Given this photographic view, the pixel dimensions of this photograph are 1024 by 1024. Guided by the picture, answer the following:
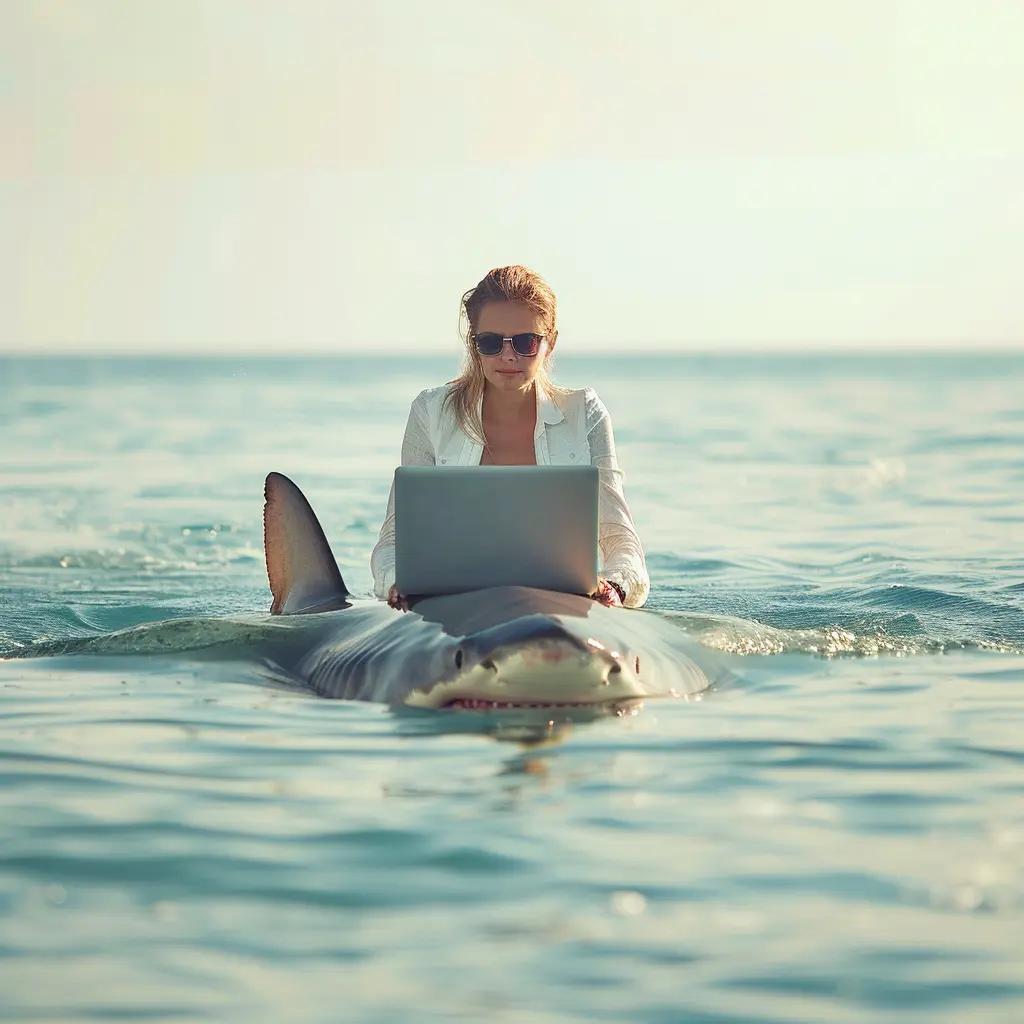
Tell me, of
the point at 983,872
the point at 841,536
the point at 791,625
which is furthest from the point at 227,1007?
the point at 841,536

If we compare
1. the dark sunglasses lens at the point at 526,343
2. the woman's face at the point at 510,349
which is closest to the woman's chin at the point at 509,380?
the woman's face at the point at 510,349

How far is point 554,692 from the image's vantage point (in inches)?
226

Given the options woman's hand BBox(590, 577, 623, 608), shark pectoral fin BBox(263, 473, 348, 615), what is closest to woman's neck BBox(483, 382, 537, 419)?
shark pectoral fin BBox(263, 473, 348, 615)

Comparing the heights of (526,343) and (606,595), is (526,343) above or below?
→ above

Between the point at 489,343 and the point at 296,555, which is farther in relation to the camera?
the point at 296,555

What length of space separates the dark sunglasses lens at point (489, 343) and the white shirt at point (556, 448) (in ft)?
1.25

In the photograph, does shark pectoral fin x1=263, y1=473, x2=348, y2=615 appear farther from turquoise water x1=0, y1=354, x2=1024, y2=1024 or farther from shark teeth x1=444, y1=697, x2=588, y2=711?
shark teeth x1=444, y1=697, x2=588, y2=711

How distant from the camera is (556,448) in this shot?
7.78 metres

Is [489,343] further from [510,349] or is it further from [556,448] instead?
[556,448]

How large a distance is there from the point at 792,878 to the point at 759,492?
15221 millimetres

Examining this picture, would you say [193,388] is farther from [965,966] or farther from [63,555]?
[965,966]

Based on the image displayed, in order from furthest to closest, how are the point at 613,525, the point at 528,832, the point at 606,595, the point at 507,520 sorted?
the point at 613,525 → the point at 606,595 → the point at 507,520 → the point at 528,832

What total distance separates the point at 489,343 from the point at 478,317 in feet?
0.52

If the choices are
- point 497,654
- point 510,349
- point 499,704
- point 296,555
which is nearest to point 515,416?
point 510,349
